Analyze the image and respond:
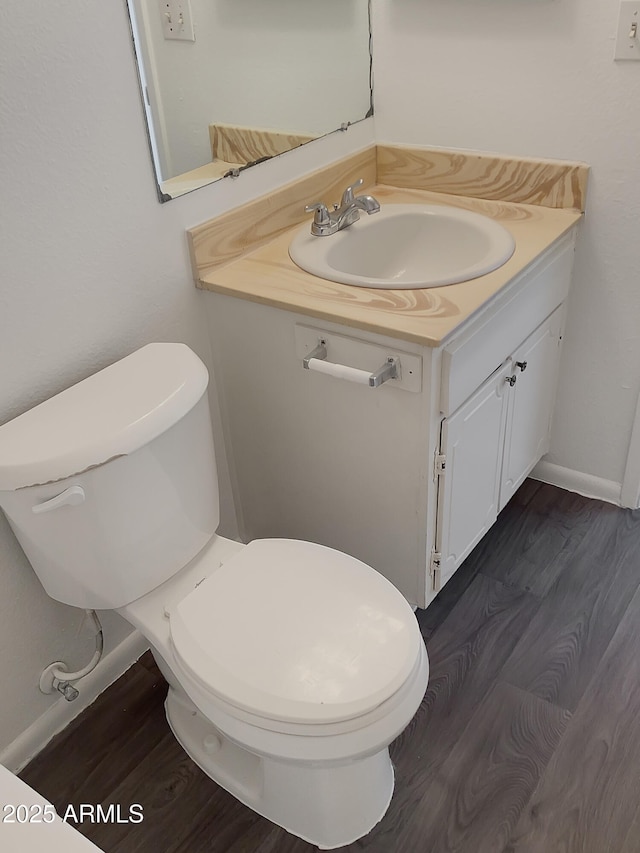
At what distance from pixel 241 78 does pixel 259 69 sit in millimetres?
64

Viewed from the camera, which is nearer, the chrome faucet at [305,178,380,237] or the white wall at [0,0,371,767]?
the white wall at [0,0,371,767]

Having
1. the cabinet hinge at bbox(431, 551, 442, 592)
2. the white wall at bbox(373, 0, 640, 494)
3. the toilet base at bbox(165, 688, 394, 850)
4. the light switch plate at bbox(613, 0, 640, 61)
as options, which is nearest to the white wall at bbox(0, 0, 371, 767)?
the toilet base at bbox(165, 688, 394, 850)

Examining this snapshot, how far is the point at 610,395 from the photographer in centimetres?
190

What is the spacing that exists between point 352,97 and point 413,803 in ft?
5.13

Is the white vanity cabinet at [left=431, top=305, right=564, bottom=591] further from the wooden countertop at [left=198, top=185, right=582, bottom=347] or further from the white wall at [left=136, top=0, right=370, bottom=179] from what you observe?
the white wall at [left=136, top=0, right=370, bottom=179]

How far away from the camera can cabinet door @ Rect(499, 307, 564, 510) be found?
1689 millimetres

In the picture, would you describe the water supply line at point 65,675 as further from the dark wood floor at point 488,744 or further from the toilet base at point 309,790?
the toilet base at point 309,790

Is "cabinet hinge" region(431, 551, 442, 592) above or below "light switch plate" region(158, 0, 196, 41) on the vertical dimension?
below

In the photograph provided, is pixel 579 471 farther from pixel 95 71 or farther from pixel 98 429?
pixel 95 71

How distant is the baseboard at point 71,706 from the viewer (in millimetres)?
1485

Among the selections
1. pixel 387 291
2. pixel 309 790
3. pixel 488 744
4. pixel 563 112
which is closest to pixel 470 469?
pixel 387 291

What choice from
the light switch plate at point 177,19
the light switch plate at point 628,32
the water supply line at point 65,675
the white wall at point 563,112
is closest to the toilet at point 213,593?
the water supply line at point 65,675

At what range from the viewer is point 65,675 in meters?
1.48

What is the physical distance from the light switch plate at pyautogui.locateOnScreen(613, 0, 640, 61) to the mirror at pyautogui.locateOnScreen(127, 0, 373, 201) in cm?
58
